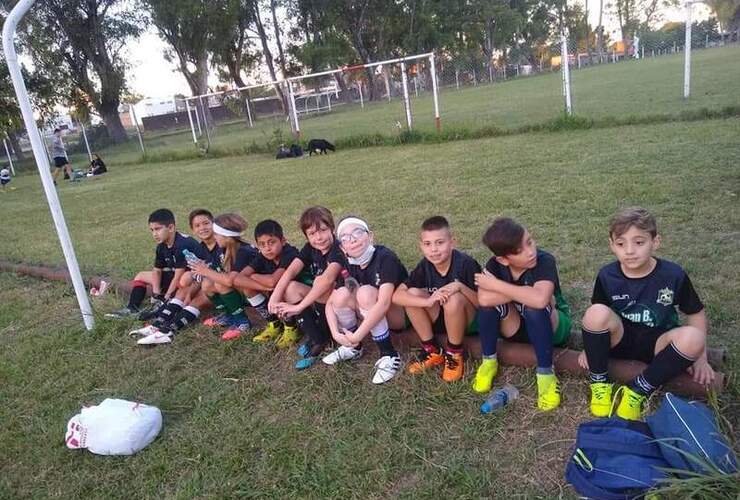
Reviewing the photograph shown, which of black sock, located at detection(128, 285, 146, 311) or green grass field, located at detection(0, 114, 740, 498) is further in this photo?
black sock, located at detection(128, 285, 146, 311)

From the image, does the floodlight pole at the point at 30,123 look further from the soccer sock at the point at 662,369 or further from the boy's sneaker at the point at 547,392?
the soccer sock at the point at 662,369

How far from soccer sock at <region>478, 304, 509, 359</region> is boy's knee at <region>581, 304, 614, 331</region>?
18.0 inches

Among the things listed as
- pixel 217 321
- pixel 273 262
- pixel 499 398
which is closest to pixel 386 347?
pixel 499 398

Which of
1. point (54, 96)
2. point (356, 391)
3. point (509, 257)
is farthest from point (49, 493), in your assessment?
point (54, 96)

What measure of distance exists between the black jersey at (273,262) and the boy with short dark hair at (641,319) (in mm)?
1954

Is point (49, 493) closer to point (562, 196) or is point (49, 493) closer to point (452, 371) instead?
point (452, 371)

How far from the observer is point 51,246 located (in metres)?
7.73

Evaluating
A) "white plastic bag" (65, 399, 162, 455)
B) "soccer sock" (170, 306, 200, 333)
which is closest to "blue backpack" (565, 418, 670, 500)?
"white plastic bag" (65, 399, 162, 455)

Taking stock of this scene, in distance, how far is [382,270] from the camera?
311 cm

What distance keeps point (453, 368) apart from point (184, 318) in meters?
2.22

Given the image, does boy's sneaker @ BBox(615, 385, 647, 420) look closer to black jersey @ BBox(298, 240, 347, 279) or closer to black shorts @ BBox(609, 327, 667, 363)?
black shorts @ BBox(609, 327, 667, 363)

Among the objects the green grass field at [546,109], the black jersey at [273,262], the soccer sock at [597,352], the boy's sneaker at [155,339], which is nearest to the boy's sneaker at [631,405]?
the soccer sock at [597,352]

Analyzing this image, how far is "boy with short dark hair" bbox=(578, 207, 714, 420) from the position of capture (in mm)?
2320

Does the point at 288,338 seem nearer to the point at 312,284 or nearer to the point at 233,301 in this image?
the point at 312,284
